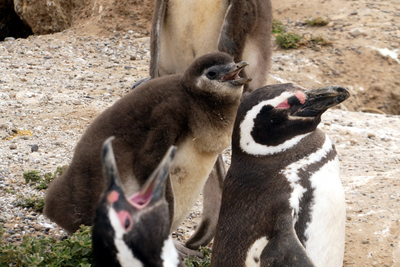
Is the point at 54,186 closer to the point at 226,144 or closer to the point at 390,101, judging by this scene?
the point at 226,144

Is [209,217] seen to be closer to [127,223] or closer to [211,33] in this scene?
[211,33]

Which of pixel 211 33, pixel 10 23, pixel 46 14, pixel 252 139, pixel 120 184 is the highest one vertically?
pixel 120 184

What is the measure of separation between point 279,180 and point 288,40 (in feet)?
16.9

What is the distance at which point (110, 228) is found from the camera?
135 cm

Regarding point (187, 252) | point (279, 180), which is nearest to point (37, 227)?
point (187, 252)

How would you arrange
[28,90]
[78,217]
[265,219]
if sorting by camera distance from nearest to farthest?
[265,219], [78,217], [28,90]

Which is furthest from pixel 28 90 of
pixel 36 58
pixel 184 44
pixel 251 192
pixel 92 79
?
pixel 251 192

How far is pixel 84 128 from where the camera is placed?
475 centimetres

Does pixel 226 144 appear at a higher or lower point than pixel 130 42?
higher

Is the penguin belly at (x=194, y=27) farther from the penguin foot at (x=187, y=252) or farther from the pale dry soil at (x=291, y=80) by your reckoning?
the penguin foot at (x=187, y=252)

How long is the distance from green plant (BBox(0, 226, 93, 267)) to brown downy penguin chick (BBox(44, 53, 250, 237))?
190mm

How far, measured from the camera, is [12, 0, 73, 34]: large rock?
8805mm

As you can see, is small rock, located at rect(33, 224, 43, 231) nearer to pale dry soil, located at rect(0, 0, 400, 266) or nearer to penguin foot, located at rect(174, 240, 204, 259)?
pale dry soil, located at rect(0, 0, 400, 266)

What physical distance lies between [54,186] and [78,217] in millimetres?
217
